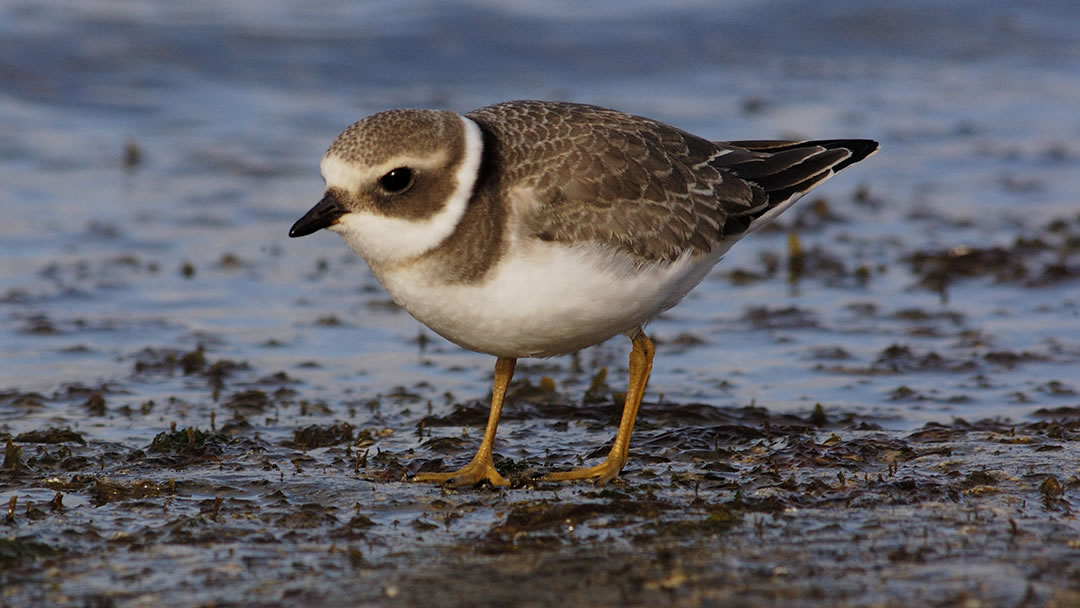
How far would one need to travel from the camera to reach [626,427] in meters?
6.88

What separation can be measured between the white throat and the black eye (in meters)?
0.14

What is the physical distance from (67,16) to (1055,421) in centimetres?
1404

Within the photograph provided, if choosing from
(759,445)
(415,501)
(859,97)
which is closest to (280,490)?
(415,501)

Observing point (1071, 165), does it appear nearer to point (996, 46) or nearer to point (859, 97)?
point (859, 97)

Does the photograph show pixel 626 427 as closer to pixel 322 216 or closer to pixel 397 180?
pixel 397 180

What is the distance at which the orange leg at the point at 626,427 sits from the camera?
21.6 ft

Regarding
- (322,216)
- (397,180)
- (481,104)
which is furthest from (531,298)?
(481,104)

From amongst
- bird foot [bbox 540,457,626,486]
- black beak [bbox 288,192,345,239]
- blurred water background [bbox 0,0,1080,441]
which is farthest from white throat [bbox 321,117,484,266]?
blurred water background [bbox 0,0,1080,441]

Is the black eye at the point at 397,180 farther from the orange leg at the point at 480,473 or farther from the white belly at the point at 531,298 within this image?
the orange leg at the point at 480,473

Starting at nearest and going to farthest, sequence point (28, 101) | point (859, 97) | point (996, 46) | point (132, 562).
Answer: point (132, 562)
point (28, 101)
point (859, 97)
point (996, 46)

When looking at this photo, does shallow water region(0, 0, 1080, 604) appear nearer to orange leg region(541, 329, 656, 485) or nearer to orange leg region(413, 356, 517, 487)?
orange leg region(413, 356, 517, 487)

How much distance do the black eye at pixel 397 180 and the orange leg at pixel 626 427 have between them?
65.6 inches

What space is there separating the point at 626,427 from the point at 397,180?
183 cm

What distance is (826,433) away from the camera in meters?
7.53
